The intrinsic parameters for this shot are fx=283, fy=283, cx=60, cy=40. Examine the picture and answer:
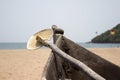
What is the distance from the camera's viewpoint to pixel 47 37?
360cm

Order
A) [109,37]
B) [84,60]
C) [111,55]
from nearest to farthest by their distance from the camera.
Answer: [84,60] → [111,55] → [109,37]

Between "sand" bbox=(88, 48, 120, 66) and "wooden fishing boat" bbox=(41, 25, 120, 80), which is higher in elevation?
"wooden fishing boat" bbox=(41, 25, 120, 80)

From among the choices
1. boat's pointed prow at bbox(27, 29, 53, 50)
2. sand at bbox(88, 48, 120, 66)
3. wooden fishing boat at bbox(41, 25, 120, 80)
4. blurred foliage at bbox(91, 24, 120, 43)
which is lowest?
blurred foliage at bbox(91, 24, 120, 43)

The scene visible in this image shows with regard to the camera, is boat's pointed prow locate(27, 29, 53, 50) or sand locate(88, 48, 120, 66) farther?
sand locate(88, 48, 120, 66)

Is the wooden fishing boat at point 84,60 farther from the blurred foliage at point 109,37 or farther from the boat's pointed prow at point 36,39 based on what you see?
the blurred foliage at point 109,37

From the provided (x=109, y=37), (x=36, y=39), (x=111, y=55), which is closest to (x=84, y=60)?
(x=36, y=39)

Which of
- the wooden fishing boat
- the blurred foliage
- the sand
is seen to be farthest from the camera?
the blurred foliage

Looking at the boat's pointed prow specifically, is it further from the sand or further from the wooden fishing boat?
the sand

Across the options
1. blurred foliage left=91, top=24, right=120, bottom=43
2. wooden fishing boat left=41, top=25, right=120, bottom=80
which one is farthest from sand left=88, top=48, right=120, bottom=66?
blurred foliage left=91, top=24, right=120, bottom=43

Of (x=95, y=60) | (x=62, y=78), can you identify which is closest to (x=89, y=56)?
(x=95, y=60)

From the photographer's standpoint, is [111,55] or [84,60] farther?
[111,55]

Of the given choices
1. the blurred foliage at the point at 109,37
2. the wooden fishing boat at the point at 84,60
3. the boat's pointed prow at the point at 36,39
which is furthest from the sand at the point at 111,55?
the blurred foliage at the point at 109,37

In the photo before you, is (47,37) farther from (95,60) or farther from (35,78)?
(35,78)

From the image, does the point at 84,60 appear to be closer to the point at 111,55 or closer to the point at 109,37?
the point at 111,55
